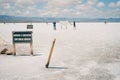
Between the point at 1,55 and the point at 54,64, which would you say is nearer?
the point at 54,64

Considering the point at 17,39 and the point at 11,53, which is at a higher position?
the point at 17,39

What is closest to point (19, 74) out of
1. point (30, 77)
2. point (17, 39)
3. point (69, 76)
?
point (30, 77)

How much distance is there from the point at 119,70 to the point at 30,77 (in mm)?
3947

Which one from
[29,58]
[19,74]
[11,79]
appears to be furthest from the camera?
[29,58]

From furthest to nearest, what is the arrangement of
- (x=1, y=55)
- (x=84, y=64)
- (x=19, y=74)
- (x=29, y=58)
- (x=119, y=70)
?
1. (x=1, y=55)
2. (x=29, y=58)
3. (x=84, y=64)
4. (x=119, y=70)
5. (x=19, y=74)

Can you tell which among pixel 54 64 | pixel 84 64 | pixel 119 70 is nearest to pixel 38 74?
pixel 54 64

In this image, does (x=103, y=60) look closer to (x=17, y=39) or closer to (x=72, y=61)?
(x=72, y=61)

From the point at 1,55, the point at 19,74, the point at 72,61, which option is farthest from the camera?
the point at 1,55

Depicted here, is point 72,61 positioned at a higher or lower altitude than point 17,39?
lower

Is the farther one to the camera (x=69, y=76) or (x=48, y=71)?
(x=48, y=71)

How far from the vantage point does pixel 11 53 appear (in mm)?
12914

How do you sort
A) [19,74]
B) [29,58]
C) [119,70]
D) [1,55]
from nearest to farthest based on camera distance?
[19,74] < [119,70] < [29,58] < [1,55]

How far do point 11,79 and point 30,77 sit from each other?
0.72 m

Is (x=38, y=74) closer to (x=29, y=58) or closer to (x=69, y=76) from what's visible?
(x=69, y=76)
